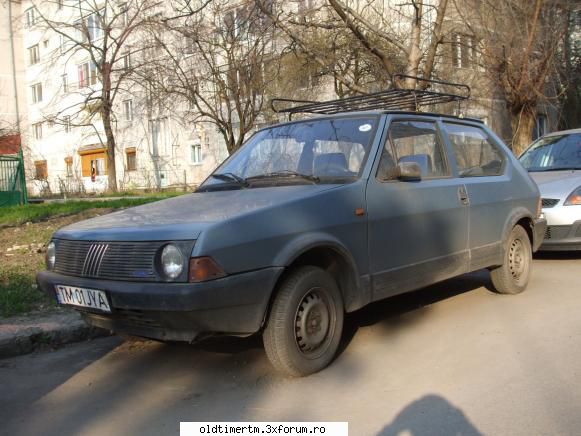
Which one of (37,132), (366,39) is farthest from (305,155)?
(37,132)

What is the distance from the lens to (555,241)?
7098 millimetres

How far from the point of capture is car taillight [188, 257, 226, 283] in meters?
3.11

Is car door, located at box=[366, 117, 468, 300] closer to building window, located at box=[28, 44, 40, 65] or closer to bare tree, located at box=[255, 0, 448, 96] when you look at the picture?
bare tree, located at box=[255, 0, 448, 96]

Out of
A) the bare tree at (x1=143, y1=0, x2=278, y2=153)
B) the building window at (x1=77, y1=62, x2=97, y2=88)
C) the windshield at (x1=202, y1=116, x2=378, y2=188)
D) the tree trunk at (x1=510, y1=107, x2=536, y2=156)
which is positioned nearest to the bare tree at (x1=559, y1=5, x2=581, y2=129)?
the tree trunk at (x1=510, y1=107, x2=536, y2=156)

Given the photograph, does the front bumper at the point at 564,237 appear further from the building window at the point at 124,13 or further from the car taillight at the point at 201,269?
the building window at the point at 124,13

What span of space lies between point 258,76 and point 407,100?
1449cm

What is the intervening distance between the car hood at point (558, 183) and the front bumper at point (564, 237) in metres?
0.41

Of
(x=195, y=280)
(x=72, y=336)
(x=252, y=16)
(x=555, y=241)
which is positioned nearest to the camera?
(x=195, y=280)

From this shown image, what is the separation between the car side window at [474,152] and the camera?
5121mm

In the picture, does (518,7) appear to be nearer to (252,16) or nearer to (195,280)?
(252,16)

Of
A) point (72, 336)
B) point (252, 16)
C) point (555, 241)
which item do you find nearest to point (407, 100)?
point (555, 241)

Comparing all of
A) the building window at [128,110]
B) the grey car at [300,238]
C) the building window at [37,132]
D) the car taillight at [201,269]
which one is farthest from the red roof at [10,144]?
the building window at [37,132]

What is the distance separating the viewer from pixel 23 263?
6.91m

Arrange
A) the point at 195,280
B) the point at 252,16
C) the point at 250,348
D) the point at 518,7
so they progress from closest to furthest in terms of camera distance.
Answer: the point at 195,280, the point at 250,348, the point at 252,16, the point at 518,7
